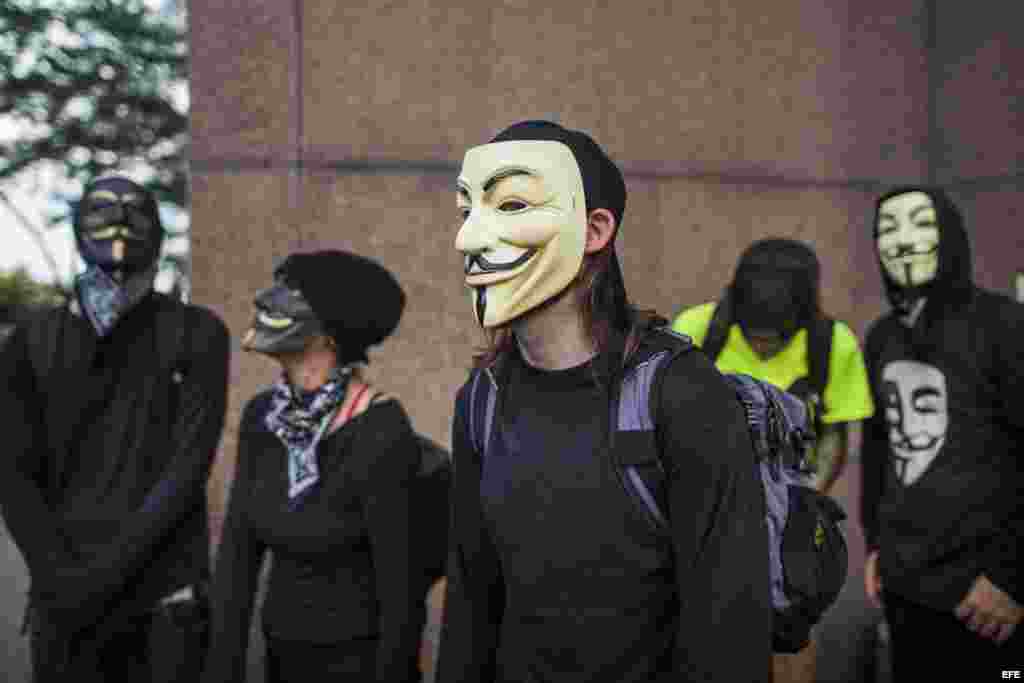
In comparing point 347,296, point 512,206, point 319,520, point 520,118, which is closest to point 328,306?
point 347,296

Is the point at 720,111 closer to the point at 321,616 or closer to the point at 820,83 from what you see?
the point at 820,83

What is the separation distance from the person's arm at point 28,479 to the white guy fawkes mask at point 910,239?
9.99 ft

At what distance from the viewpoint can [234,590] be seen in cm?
331

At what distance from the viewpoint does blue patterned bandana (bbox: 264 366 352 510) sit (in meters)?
3.22

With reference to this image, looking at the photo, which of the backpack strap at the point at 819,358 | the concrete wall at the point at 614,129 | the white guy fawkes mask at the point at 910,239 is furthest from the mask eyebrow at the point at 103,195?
the white guy fawkes mask at the point at 910,239

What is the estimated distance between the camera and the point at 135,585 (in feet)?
11.4

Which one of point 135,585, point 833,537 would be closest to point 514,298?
point 833,537

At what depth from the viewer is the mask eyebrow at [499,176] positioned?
2.17 meters

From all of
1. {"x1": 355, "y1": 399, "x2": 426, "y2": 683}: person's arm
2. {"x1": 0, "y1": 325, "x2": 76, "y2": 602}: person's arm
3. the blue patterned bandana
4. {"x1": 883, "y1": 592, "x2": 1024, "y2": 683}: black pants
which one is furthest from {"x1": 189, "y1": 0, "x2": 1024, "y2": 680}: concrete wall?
{"x1": 355, "y1": 399, "x2": 426, "y2": 683}: person's arm

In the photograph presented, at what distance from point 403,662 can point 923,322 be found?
2.19 m

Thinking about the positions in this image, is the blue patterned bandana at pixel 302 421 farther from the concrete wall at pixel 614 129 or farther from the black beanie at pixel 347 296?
the concrete wall at pixel 614 129

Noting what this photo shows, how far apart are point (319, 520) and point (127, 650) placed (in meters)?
0.95

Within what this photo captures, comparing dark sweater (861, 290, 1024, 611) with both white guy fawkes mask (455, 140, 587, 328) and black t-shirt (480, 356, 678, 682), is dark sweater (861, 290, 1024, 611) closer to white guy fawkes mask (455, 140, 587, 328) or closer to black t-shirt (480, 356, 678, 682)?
black t-shirt (480, 356, 678, 682)

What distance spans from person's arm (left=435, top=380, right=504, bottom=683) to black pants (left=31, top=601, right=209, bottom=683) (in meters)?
1.50
